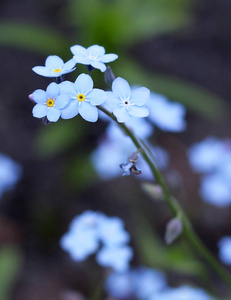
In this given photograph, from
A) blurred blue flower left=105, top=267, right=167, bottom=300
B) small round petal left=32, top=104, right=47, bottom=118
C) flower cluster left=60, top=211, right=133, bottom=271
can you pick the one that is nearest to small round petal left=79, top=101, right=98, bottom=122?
small round petal left=32, top=104, right=47, bottom=118

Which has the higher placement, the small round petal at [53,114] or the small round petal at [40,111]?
the small round petal at [40,111]

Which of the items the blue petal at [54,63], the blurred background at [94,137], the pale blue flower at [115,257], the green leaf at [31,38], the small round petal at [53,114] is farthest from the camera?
the green leaf at [31,38]

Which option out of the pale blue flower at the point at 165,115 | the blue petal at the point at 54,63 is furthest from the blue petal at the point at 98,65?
the pale blue flower at the point at 165,115

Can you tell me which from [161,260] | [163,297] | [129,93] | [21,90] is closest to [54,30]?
[21,90]

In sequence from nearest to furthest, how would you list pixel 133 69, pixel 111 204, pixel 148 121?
1. pixel 148 121
2. pixel 111 204
3. pixel 133 69

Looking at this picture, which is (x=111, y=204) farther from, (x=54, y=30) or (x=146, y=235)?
(x=54, y=30)

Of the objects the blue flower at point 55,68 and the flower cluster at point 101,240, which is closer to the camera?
the blue flower at point 55,68

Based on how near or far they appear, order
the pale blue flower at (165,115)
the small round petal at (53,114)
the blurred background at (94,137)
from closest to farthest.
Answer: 1. the small round petal at (53,114)
2. the pale blue flower at (165,115)
3. the blurred background at (94,137)

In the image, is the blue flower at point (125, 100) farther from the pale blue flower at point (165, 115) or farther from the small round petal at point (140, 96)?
the pale blue flower at point (165, 115)
